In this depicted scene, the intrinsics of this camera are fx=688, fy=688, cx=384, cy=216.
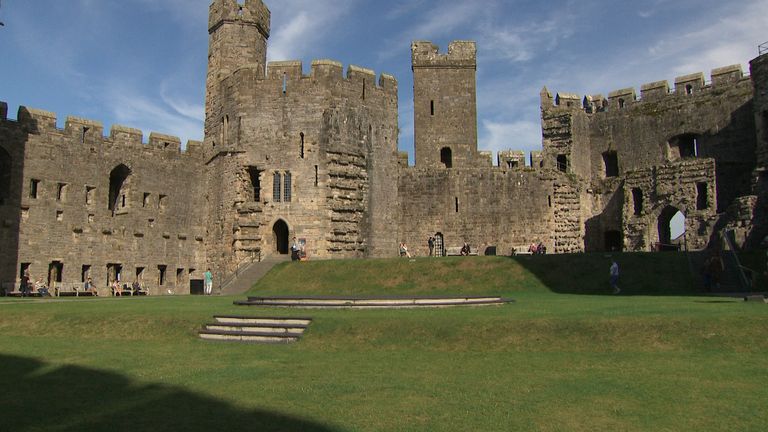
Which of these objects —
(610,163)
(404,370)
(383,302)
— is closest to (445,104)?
(610,163)

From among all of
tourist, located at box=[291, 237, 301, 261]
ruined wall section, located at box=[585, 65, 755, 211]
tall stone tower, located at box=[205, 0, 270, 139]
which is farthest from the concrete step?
ruined wall section, located at box=[585, 65, 755, 211]

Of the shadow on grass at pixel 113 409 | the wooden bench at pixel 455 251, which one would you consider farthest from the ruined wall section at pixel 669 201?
the shadow on grass at pixel 113 409

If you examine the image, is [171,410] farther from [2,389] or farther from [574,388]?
[574,388]

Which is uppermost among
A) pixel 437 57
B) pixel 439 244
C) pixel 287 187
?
pixel 437 57

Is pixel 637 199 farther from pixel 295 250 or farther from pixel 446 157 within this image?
pixel 295 250

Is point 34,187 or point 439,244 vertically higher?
point 34,187

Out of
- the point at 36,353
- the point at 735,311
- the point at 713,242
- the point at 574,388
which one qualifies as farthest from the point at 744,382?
the point at 713,242

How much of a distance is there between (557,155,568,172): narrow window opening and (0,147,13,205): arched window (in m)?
30.6

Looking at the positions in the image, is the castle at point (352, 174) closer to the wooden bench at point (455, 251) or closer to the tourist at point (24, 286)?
the wooden bench at point (455, 251)

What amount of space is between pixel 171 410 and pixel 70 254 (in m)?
27.5

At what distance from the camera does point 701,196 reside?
3791 centimetres

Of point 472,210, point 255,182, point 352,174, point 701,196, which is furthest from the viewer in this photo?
point 472,210

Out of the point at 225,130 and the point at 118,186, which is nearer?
the point at 118,186

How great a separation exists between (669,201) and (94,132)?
31.4m
